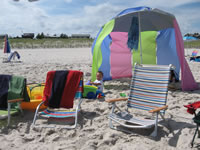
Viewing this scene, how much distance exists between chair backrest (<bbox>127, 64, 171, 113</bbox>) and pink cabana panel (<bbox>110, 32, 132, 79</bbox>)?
3300mm

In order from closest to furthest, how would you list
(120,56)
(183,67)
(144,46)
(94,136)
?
(94,136), (183,67), (120,56), (144,46)

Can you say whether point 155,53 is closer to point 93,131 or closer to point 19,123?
point 93,131

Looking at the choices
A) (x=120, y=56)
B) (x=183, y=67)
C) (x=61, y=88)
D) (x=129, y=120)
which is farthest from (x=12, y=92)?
(x=120, y=56)

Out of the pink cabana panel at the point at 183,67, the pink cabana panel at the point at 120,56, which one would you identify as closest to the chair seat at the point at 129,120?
the pink cabana panel at the point at 183,67

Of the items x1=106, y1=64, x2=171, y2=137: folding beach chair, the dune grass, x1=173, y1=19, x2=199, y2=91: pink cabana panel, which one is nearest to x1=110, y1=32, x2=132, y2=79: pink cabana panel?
x1=173, y1=19, x2=199, y2=91: pink cabana panel

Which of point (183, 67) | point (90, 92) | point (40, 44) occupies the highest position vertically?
point (40, 44)

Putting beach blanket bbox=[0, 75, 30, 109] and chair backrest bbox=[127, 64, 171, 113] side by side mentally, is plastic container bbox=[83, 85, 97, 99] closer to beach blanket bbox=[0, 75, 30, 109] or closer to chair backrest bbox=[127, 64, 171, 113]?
chair backrest bbox=[127, 64, 171, 113]

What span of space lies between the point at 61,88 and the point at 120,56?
4.04 metres

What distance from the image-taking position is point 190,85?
5555 mm

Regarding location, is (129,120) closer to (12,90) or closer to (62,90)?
(62,90)

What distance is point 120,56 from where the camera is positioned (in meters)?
7.33

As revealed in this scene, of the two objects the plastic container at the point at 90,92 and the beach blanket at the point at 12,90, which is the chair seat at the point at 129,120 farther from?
the beach blanket at the point at 12,90

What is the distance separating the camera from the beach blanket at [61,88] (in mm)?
3668

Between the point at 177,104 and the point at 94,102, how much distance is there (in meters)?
1.88
